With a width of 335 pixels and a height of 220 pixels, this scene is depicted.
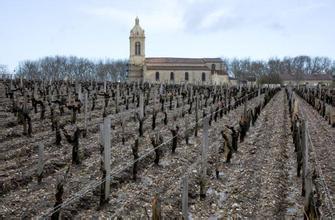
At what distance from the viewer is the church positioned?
82125 millimetres

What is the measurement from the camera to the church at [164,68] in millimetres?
82125

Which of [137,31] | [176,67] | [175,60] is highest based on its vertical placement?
[137,31]

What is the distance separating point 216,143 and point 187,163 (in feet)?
8.88

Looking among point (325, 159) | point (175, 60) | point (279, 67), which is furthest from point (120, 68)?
point (325, 159)

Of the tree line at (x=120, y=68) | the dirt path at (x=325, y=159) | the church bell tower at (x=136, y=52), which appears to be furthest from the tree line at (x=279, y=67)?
the dirt path at (x=325, y=159)

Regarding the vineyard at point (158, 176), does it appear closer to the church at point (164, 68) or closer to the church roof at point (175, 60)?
the church at point (164, 68)

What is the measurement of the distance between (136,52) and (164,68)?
729cm

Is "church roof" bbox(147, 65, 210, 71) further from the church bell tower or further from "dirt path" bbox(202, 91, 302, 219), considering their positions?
"dirt path" bbox(202, 91, 302, 219)

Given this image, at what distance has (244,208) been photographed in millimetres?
7367

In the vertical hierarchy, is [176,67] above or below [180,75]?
above

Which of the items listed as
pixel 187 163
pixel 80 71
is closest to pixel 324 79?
pixel 80 71

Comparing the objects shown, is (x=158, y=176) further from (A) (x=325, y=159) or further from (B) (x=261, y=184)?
(A) (x=325, y=159)

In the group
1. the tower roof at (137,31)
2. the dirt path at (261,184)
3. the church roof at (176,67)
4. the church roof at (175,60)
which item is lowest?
the dirt path at (261,184)

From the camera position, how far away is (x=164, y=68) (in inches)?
3376
